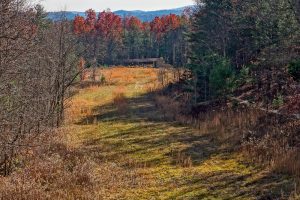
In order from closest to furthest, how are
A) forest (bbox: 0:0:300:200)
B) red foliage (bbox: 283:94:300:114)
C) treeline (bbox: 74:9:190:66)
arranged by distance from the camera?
forest (bbox: 0:0:300:200) → red foliage (bbox: 283:94:300:114) → treeline (bbox: 74:9:190:66)

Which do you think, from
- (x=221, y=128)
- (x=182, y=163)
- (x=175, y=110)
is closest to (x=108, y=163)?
(x=182, y=163)

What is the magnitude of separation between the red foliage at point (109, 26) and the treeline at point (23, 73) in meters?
87.4

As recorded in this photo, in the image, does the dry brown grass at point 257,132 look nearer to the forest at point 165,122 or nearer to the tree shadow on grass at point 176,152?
the forest at point 165,122

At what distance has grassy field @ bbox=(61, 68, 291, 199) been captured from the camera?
1116 centimetres

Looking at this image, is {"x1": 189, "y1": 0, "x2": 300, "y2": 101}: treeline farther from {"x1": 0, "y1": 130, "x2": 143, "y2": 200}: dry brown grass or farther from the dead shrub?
{"x1": 0, "y1": 130, "x2": 143, "y2": 200}: dry brown grass

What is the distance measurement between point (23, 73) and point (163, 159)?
6324 mm

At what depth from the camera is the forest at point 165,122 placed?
11.0m

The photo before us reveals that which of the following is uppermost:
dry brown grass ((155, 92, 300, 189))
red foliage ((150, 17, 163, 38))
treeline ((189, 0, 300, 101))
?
red foliage ((150, 17, 163, 38))

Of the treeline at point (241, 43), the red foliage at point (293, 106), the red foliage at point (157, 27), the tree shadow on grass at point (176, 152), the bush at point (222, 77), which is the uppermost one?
the red foliage at point (157, 27)

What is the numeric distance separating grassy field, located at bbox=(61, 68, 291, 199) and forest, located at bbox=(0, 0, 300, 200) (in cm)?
5

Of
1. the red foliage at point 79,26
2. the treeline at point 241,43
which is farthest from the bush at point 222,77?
the red foliage at point 79,26

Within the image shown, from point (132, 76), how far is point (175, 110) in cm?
3430

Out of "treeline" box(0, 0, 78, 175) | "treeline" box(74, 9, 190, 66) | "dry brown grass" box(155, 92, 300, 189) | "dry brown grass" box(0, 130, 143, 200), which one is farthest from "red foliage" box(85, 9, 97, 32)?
"dry brown grass" box(0, 130, 143, 200)

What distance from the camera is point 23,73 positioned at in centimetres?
1246
